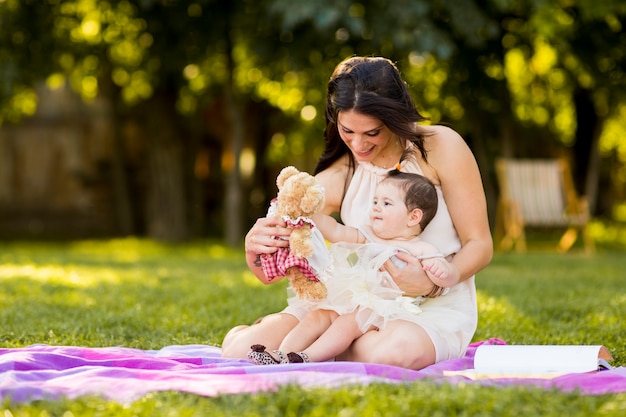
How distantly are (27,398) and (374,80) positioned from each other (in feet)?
5.68

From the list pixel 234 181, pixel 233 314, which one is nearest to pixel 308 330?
pixel 233 314

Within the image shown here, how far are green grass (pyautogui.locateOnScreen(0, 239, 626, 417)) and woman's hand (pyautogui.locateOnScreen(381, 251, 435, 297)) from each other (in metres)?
0.67

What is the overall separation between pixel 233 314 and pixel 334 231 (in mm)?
1873

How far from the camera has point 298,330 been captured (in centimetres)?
367

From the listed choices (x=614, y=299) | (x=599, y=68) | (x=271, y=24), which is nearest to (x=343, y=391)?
(x=614, y=299)

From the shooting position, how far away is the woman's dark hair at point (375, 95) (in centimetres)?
359

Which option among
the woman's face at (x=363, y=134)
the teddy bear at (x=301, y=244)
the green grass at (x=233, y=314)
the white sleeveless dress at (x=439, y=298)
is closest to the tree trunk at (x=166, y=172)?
the green grass at (x=233, y=314)

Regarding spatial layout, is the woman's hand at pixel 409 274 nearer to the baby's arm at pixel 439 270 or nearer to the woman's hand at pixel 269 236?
the baby's arm at pixel 439 270

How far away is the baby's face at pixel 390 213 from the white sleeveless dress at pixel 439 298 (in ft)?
0.37

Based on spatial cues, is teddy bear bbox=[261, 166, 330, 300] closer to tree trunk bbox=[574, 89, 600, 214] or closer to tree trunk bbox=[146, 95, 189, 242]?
tree trunk bbox=[146, 95, 189, 242]

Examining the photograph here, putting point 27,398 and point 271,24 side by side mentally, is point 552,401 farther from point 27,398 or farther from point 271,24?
point 271,24

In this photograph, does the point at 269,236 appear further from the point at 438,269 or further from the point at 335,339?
the point at 438,269

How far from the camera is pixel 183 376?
10.2 ft

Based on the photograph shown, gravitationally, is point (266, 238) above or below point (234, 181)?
above
